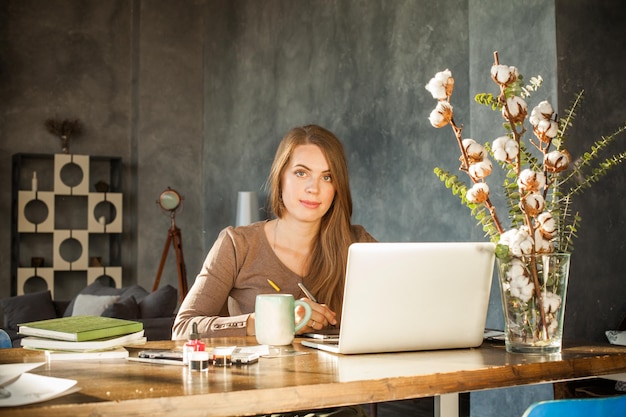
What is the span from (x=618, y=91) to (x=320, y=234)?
1.73m

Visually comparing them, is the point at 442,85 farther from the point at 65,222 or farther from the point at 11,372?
the point at 65,222

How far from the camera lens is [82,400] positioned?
1131 mm

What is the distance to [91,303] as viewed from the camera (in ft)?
19.0

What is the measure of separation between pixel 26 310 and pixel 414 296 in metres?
4.89

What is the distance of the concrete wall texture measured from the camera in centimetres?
330

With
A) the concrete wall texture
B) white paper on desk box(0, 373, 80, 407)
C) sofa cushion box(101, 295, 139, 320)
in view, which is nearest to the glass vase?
white paper on desk box(0, 373, 80, 407)

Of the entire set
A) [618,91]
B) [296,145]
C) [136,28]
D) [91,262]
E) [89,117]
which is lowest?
[91,262]

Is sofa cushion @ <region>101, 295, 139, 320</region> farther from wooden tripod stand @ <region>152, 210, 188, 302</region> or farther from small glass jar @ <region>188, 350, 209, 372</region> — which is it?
small glass jar @ <region>188, 350, 209, 372</region>

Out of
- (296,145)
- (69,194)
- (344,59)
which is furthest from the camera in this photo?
(69,194)

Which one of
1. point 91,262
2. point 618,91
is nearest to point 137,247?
point 91,262

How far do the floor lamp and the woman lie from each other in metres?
5.91

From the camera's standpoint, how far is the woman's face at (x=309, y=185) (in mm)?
2336

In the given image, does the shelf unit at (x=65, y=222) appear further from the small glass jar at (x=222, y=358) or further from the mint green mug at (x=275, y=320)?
the small glass jar at (x=222, y=358)

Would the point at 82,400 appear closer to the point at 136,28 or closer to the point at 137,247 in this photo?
the point at 137,247
